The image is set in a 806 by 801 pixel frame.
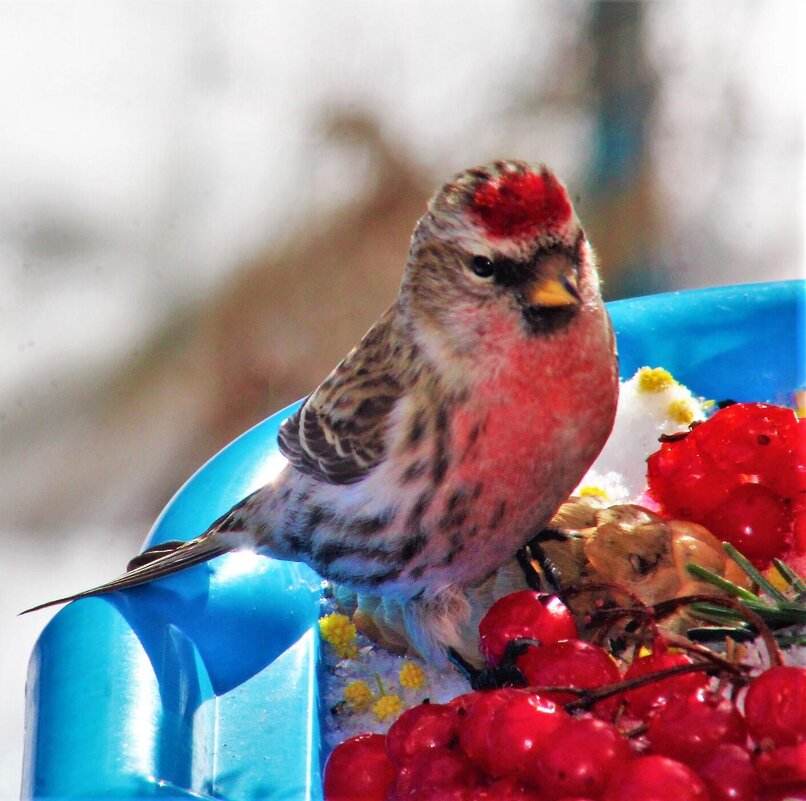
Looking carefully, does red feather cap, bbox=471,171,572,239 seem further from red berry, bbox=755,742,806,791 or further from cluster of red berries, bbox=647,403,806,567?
red berry, bbox=755,742,806,791

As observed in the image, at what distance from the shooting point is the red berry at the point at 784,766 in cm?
60

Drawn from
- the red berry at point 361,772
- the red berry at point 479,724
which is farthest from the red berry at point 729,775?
the red berry at point 361,772

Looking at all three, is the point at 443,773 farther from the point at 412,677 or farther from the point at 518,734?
the point at 412,677

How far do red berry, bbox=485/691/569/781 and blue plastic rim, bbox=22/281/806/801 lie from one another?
13.0 inches

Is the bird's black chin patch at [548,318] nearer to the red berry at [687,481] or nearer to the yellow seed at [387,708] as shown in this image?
the red berry at [687,481]

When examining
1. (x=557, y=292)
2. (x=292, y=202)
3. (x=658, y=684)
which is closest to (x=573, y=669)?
(x=658, y=684)

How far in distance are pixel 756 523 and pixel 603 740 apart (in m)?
0.43

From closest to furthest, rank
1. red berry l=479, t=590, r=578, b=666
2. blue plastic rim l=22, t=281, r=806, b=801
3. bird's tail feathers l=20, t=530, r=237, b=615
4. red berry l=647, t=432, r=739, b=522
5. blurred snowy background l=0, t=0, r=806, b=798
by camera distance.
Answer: red berry l=479, t=590, r=578, b=666 → blue plastic rim l=22, t=281, r=806, b=801 → red berry l=647, t=432, r=739, b=522 → bird's tail feathers l=20, t=530, r=237, b=615 → blurred snowy background l=0, t=0, r=806, b=798

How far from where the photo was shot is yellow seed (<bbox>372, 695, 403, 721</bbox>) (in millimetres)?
1070

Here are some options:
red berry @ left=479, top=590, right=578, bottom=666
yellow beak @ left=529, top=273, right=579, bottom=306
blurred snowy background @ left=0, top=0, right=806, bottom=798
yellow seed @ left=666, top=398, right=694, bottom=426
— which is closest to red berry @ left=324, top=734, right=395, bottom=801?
red berry @ left=479, top=590, right=578, bottom=666

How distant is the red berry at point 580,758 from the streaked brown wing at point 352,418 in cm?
48

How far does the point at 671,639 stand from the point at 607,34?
78.4 inches

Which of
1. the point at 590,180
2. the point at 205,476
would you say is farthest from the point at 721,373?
the point at 590,180

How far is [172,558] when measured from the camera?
1204mm
